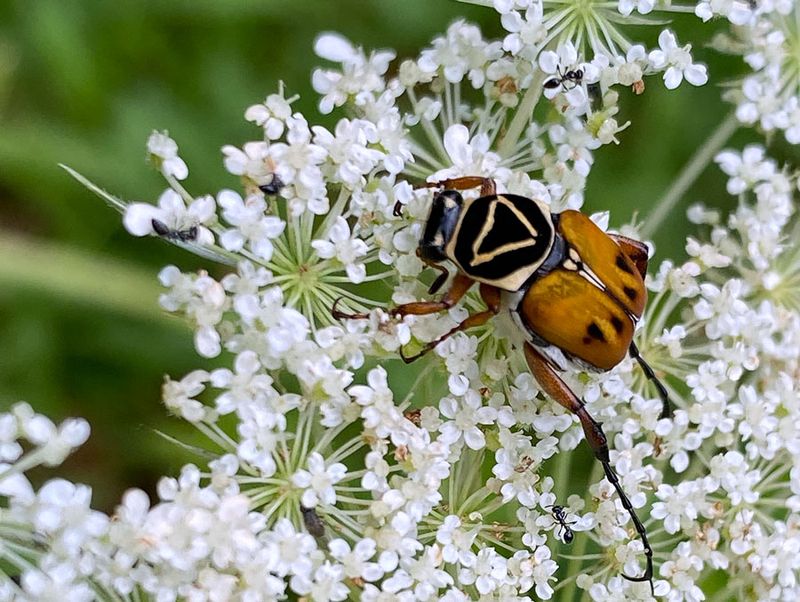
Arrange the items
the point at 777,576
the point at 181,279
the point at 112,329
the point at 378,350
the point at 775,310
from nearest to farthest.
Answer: the point at 181,279, the point at 378,350, the point at 777,576, the point at 775,310, the point at 112,329

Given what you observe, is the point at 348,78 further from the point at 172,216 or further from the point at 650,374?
the point at 650,374

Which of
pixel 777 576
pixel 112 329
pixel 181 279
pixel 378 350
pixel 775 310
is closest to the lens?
pixel 181 279

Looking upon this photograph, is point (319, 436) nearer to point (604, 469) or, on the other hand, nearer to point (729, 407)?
point (604, 469)

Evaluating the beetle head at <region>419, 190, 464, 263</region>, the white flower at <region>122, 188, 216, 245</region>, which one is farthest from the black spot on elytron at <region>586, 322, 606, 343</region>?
the white flower at <region>122, 188, 216, 245</region>

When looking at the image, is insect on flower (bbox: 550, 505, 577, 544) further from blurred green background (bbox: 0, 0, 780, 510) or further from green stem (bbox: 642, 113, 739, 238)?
blurred green background (bbox: 0, 0, 780, 510)

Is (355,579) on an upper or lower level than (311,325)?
lower

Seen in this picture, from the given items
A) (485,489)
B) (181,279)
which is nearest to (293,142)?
(181,279)

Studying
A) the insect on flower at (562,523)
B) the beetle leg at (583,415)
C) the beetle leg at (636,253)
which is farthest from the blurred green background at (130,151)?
the insect on flower at (562,523)

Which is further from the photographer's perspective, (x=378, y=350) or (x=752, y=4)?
A: (x=752, y=4)
